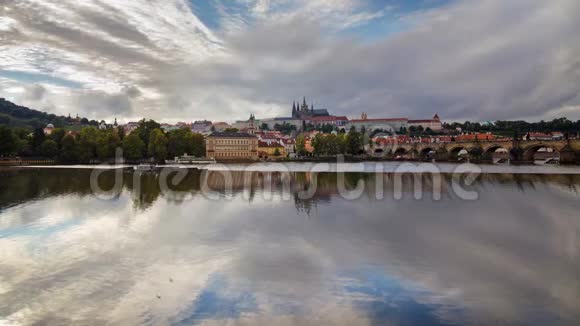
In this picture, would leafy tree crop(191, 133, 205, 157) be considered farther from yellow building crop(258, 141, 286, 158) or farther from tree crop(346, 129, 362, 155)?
tree crop(346, 129, 362, 155)

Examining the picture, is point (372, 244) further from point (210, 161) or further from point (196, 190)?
point (210, 161)

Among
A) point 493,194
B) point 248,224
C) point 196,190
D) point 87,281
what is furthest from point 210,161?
point 87,281

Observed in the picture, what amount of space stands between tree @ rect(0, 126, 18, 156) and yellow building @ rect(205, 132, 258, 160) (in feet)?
123

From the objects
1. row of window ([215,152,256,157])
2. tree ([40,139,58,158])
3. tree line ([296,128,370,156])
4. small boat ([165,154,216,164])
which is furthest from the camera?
row of window ([215,152,256,157])

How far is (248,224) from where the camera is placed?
16.5m

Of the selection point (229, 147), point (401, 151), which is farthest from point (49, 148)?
point (401, 151)

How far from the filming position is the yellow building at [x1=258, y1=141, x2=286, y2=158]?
101 metres

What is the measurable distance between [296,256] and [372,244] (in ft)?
9.04

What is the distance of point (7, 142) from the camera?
202 ft

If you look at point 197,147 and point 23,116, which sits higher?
point 23,116

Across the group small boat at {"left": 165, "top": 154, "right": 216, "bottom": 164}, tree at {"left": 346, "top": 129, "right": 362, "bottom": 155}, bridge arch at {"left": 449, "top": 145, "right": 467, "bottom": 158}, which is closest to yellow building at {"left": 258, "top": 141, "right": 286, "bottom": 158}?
tree at {"left": 346, "top": 129, "right": 362, "bottom": 155}

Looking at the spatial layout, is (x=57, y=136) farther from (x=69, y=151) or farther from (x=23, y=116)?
(x=23, y=116)

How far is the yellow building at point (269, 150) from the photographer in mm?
101438

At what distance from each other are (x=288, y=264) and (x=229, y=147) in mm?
85144
